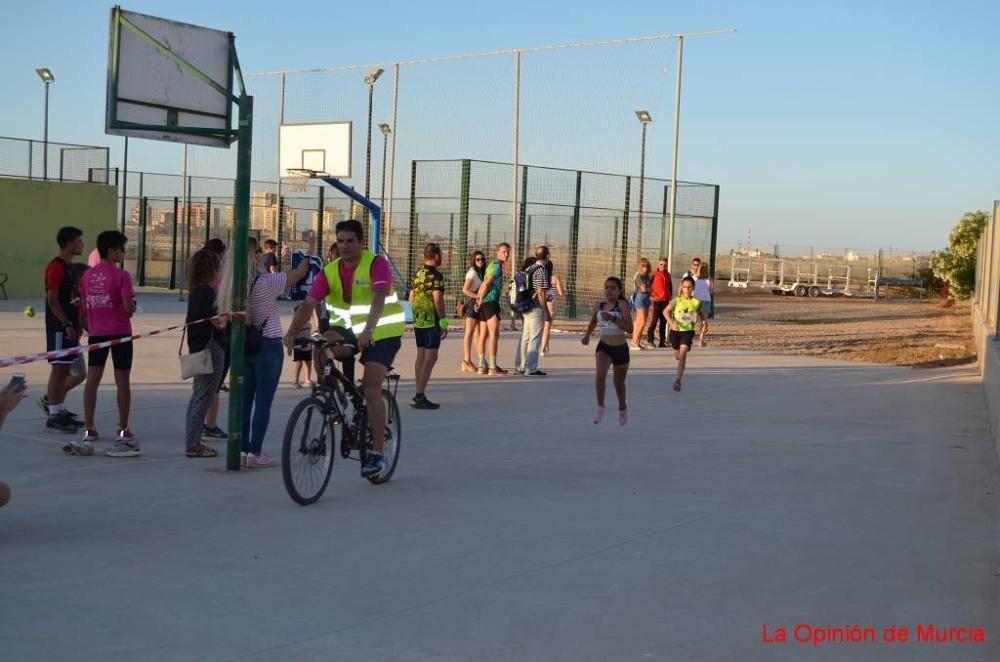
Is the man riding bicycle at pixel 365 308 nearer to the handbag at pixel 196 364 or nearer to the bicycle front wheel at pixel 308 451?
the bicycle front wheel at pixel 308 451

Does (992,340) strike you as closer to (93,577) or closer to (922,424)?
(922,424)

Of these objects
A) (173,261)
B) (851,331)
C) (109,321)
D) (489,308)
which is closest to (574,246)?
(851,331)

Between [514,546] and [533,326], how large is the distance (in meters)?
9.88

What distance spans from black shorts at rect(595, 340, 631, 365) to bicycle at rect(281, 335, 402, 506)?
3997 mm

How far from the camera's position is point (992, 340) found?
1598 centimetres

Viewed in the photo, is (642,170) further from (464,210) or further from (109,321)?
(109,321)

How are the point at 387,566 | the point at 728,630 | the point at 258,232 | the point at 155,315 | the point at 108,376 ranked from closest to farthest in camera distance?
1. the point at 728,630
2. the point at 387,566
3. the point at 108,376
4. the point at 155,315
5. the point at 258,232

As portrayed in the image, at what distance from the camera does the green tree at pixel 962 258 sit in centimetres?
4366

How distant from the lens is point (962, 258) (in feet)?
145

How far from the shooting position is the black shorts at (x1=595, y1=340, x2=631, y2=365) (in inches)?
477

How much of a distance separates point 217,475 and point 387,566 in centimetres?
290

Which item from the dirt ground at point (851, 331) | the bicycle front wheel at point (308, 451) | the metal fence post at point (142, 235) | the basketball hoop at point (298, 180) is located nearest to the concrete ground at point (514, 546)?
the bicycle front wheel at point (308, 451)

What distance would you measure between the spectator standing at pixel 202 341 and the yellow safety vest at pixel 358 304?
142 centimetres

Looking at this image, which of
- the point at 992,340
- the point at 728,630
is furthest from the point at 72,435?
the point at 992,340
